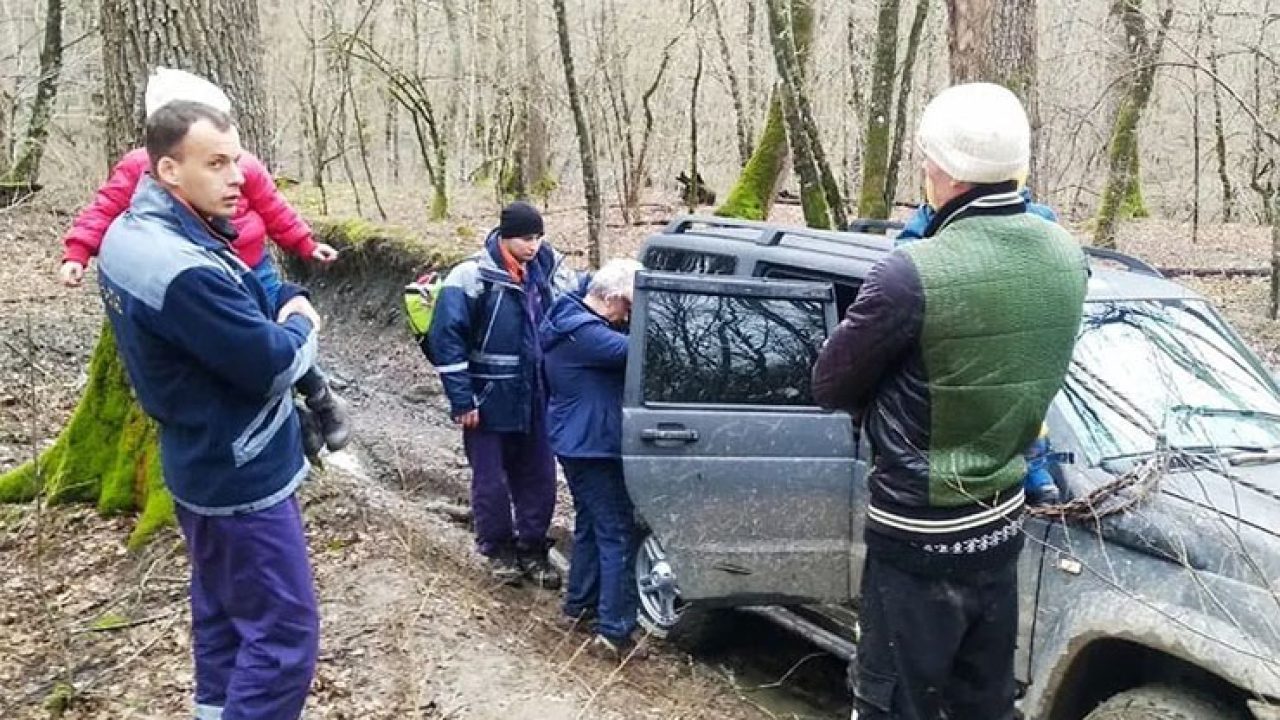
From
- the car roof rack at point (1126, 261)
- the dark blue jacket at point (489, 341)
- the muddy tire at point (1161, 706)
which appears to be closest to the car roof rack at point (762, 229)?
the dark blue jacket at point (489, 341)

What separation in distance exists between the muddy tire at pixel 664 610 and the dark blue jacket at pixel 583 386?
526mm

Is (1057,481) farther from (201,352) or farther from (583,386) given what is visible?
(201,352)

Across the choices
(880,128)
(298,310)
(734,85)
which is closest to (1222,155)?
(734,85)

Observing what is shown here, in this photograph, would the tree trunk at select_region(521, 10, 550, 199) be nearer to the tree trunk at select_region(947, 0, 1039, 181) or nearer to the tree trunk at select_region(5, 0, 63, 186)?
the tree trunk at select_region(5, 0, 63, 186)

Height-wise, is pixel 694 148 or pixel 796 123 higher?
pixel 796 123

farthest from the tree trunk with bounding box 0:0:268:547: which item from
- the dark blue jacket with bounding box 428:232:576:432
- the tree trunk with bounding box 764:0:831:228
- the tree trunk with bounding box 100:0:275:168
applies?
the tree trunk with bounding box 764:0:831:228

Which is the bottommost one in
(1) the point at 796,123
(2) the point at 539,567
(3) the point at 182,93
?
(2) the point at 539,567

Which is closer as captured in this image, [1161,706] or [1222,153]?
[1161,706]

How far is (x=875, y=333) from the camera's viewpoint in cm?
298

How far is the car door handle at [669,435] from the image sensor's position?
469cm

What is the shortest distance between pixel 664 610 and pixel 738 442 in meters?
1.03

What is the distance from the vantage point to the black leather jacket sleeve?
2.94 metres

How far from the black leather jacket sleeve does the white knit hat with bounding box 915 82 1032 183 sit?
30 cm

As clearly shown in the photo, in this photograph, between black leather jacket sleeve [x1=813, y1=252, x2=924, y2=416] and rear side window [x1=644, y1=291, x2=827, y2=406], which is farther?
rear side window [x1=644, y1=291, x2=827, y2=406]
